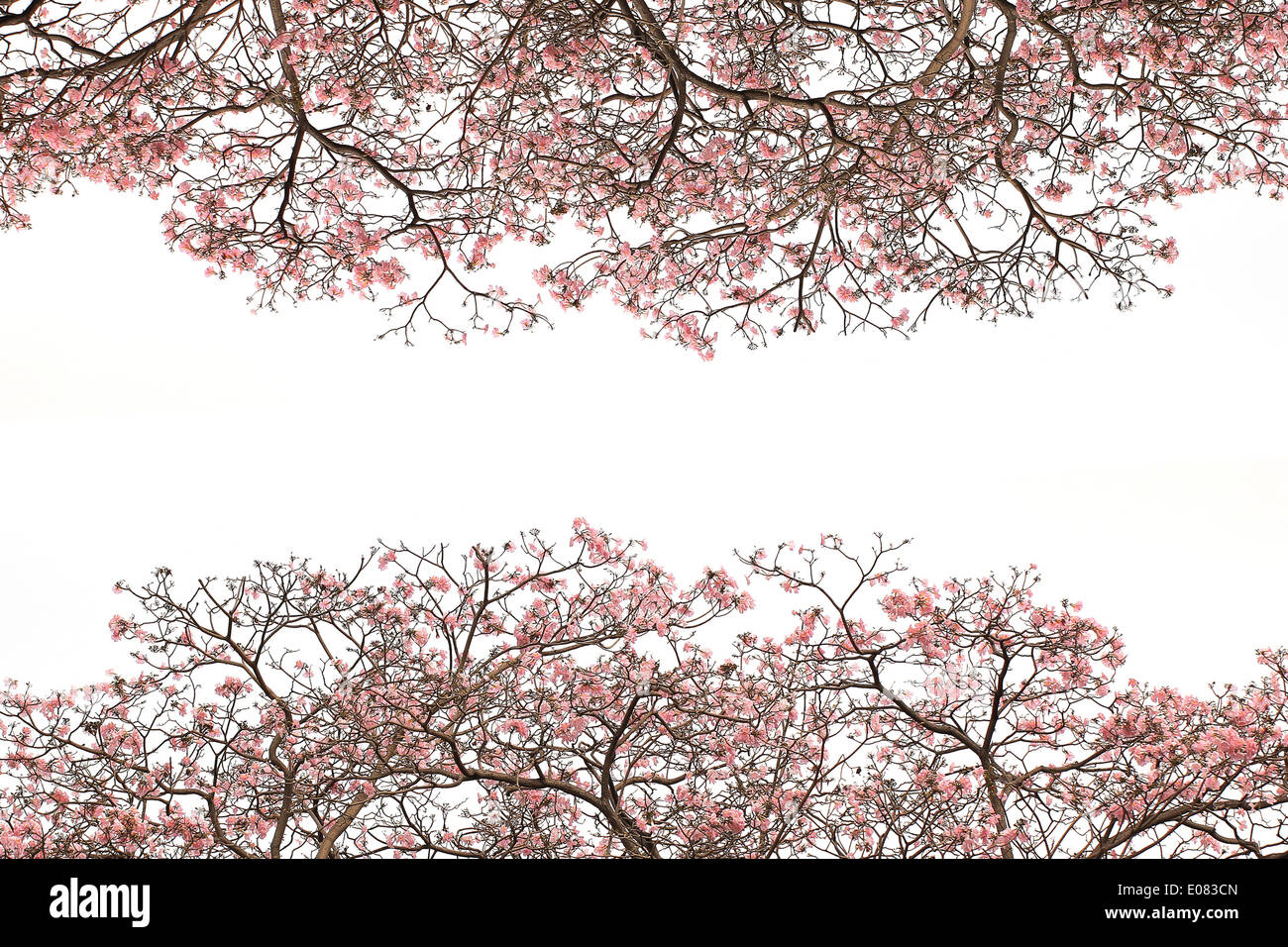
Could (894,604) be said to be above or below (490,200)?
below

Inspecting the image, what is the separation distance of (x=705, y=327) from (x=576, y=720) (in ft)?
8.41

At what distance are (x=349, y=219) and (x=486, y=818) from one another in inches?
123

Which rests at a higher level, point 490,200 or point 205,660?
point 490,200

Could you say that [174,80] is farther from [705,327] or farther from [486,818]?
[486,818]

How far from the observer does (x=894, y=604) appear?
4289 millimetres

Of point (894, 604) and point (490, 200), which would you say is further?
point (490, 200)

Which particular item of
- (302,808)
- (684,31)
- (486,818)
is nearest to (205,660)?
(302,808)

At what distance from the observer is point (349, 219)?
483 centimetres

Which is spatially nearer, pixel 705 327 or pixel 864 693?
pixel 864 693
